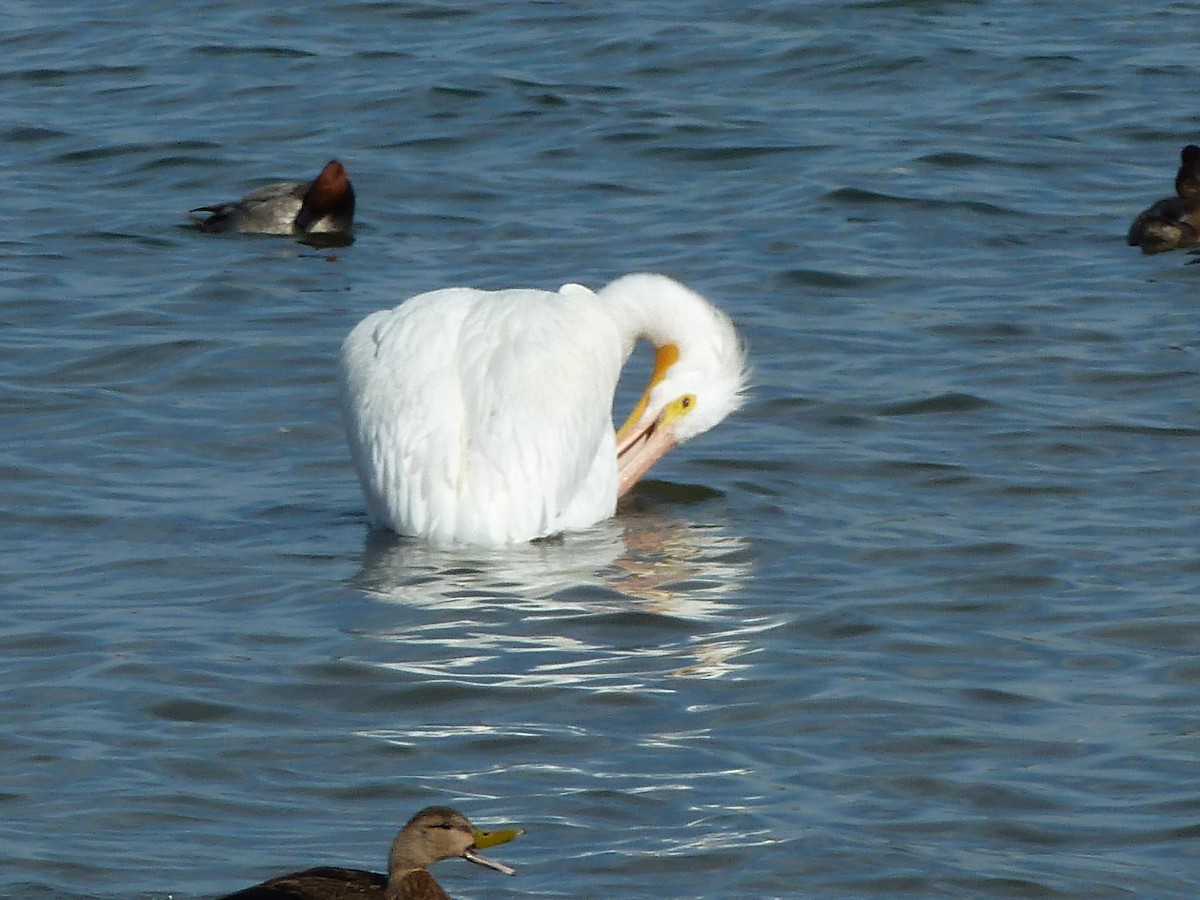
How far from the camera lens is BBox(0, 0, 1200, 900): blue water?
572 centimetres

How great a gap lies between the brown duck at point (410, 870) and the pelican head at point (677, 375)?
13.5ft

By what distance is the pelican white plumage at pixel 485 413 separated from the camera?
7.73 meters

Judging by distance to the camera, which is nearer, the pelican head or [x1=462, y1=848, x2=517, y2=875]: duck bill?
[x1=462, y1=848, x2=517, y2=875]: duck bill

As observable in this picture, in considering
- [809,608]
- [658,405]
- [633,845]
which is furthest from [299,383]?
[633,845]

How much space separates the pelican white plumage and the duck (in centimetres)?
425

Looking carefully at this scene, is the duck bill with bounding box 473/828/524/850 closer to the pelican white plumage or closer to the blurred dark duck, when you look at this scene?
the pelican white plumage

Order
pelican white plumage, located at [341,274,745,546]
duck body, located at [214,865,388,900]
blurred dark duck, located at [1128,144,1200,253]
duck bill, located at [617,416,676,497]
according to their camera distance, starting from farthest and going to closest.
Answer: blurred dark duck, located at [1128,144,1200,253], duck bill, located at [617,416,676,497], pelican white plumage, located at [341,274,745,546], duck body, located at [214,865,388,900]

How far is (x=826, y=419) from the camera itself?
9469mm

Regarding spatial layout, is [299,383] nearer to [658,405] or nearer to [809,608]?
[658,405]

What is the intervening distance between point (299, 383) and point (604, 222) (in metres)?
2.86

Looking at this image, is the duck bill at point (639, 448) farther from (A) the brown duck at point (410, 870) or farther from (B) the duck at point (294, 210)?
(A) the brown duck at point (410, 870)

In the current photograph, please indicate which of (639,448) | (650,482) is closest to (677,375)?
(639,448)

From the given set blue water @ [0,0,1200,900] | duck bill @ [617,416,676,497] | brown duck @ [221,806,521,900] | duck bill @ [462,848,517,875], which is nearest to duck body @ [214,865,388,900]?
brown duck @ [221,806,521,900]

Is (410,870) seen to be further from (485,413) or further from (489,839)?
(485,413)
